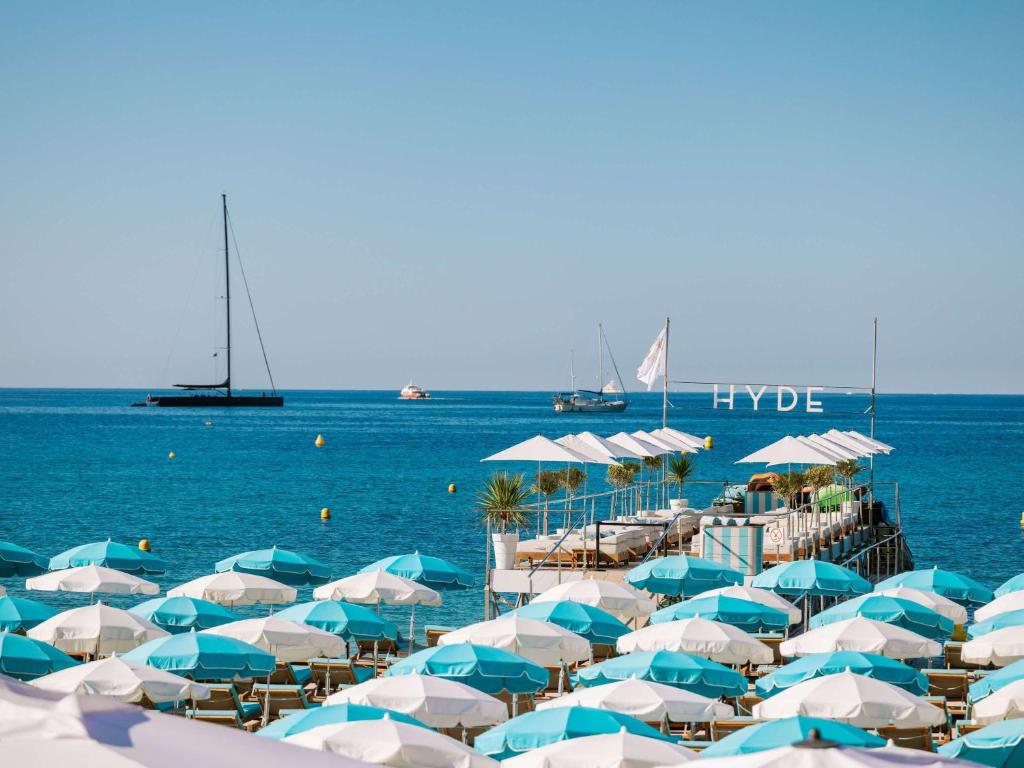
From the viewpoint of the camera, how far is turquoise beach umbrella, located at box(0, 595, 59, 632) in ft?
53.5

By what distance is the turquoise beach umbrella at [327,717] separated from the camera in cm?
941

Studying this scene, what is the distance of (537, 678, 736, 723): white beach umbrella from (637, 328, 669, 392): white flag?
2273 centimetres

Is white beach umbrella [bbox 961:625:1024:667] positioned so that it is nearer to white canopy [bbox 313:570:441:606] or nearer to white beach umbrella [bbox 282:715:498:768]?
white canopy [bbox 313:570:441:606]

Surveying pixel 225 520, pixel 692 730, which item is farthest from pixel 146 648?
pixel 225 520

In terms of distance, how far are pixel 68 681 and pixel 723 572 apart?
10327 millimetres

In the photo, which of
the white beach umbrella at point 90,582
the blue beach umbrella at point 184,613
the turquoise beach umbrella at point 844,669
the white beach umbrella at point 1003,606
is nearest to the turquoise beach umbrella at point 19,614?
the blue beach umbrella at point 184,613

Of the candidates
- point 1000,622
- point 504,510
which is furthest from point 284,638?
point 1000,622

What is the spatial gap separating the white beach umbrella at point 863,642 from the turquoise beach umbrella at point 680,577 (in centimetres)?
392

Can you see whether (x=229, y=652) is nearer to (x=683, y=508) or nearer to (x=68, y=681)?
(x=68, y=681)

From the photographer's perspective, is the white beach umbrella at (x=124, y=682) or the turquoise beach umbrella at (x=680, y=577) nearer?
the white beach umbrella at (x=124, y=682)

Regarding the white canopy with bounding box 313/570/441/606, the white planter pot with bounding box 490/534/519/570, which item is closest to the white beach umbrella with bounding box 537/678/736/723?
the white canopy with bounding box 313/570/441/606

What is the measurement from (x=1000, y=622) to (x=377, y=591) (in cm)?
847

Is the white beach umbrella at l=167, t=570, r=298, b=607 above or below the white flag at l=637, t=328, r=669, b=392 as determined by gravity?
below

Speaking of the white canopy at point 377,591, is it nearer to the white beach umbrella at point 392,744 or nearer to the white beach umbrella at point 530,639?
the white beach umbrella at point 530,639
